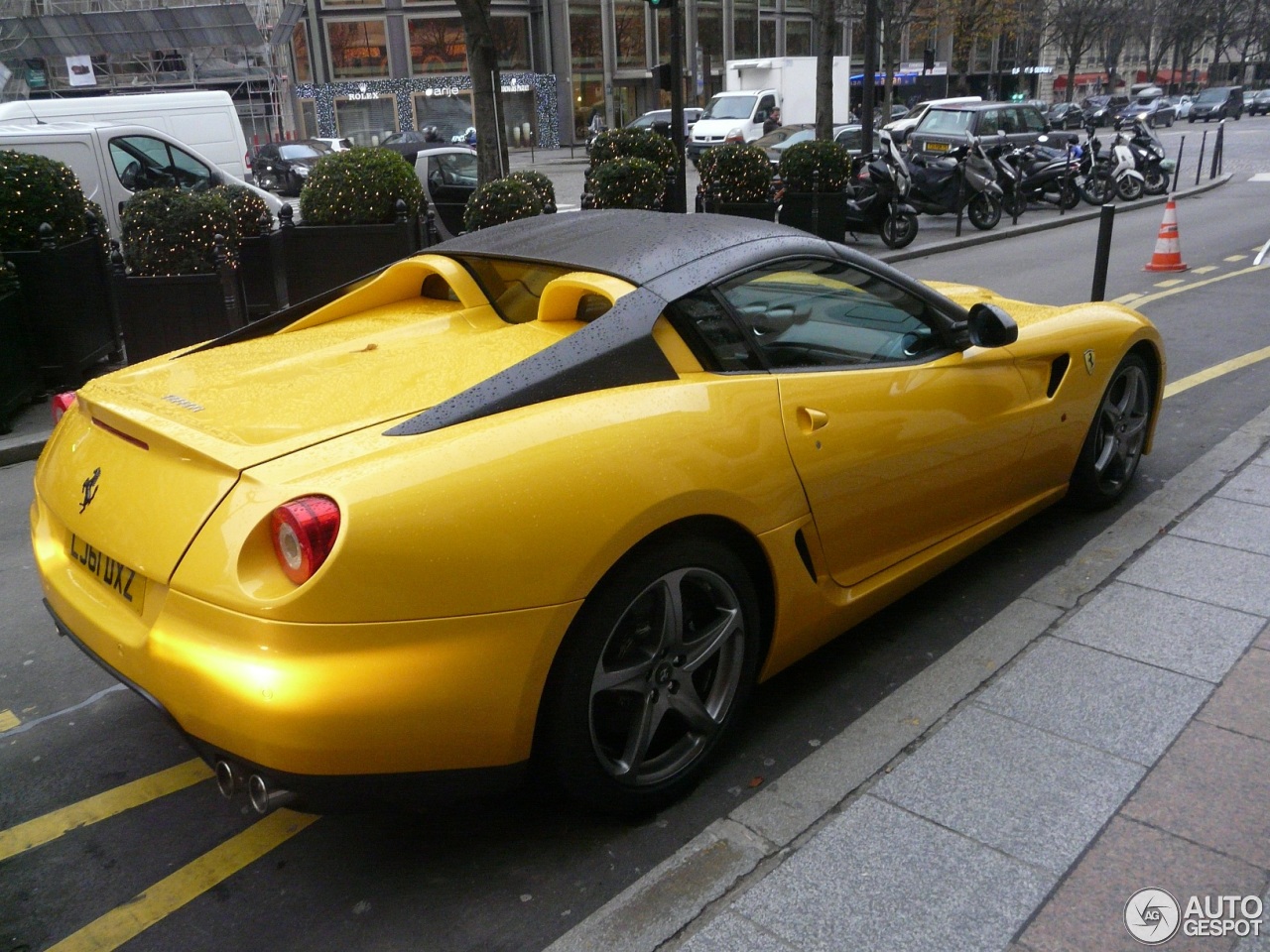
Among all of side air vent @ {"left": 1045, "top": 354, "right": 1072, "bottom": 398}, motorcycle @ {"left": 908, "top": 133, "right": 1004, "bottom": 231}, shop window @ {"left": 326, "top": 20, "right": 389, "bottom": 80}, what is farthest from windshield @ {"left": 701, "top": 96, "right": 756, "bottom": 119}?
side air vent @ {"left": 1045, "top": 354, "right": 1072, "bottom": 398}

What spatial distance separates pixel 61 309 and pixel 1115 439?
7109 millimetres

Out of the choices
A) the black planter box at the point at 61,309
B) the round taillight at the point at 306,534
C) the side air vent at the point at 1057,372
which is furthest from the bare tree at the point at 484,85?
the round taillight at the point at 306,534

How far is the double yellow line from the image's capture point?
2.63m

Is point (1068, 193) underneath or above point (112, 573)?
underneath

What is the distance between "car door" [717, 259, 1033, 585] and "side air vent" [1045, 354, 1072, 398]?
25 cm

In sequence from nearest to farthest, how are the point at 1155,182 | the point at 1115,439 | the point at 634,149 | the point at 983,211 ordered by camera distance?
the point at 1115,439
the point at 634,149
the point at 983,211
the point at 1155,182

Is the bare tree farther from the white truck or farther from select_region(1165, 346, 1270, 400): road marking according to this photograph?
the white truck

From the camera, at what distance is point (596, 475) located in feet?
8.66

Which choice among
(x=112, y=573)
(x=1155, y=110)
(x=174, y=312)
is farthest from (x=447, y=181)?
(x=1155, y=110)

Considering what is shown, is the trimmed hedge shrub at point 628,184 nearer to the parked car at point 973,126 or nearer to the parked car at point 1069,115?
the parked car at point 973,126

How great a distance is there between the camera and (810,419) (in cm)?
325

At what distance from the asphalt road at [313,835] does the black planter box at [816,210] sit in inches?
408

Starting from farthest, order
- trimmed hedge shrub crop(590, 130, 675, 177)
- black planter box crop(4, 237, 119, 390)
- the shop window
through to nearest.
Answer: the shop window, trimmed hedge shrub crop(590, 130, 675, 177), black planter box crop(4, 237, 119, 390)

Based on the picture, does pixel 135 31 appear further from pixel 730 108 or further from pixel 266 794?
pixel 266 794
